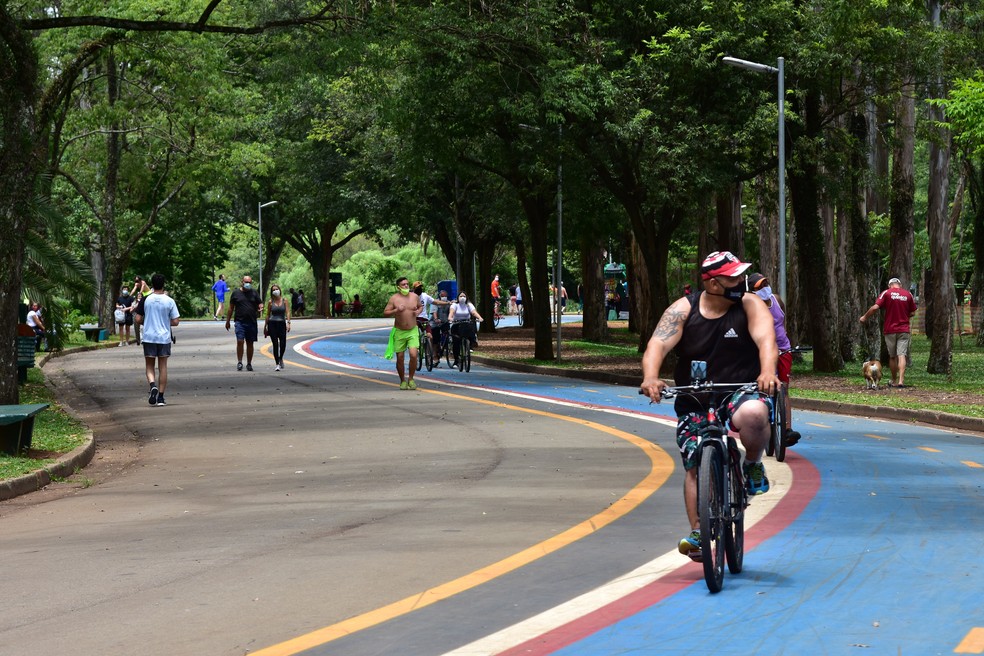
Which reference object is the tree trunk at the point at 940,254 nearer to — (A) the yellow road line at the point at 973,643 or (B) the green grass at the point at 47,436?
(B) the green grass at the point at 47,436

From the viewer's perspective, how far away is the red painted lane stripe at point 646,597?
21.4 feet

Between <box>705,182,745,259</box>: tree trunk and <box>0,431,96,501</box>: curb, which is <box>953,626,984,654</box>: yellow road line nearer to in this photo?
<box>0,431,96,501</box>: curb

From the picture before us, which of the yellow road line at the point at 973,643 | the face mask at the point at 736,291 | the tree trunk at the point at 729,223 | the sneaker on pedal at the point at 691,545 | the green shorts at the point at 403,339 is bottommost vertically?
the yellow road line at the point at 973,643

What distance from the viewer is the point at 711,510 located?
24.1ft

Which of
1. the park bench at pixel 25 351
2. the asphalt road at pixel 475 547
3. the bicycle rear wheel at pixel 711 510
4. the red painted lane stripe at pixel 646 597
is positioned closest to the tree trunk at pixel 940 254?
the asphalt road at pixel 475 547

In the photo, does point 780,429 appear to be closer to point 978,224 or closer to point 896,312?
point 896,312

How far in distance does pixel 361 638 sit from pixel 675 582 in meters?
2.02

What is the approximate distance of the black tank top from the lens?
7.84m

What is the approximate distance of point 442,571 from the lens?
27.5 ft

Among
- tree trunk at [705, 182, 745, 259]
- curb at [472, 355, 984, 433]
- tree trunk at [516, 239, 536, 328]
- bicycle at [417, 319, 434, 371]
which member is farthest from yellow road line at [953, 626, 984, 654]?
tree trunk at [516, 239, 536, 328]

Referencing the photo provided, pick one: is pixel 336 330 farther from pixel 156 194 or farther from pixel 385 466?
pixel 385 466

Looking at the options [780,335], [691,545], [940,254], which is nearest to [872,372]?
[940,254]

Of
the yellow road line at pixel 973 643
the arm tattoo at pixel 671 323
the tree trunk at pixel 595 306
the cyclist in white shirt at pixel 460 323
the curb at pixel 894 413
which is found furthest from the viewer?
the tree trunk at pixel 595 306

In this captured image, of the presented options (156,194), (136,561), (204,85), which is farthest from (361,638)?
(156,194)
